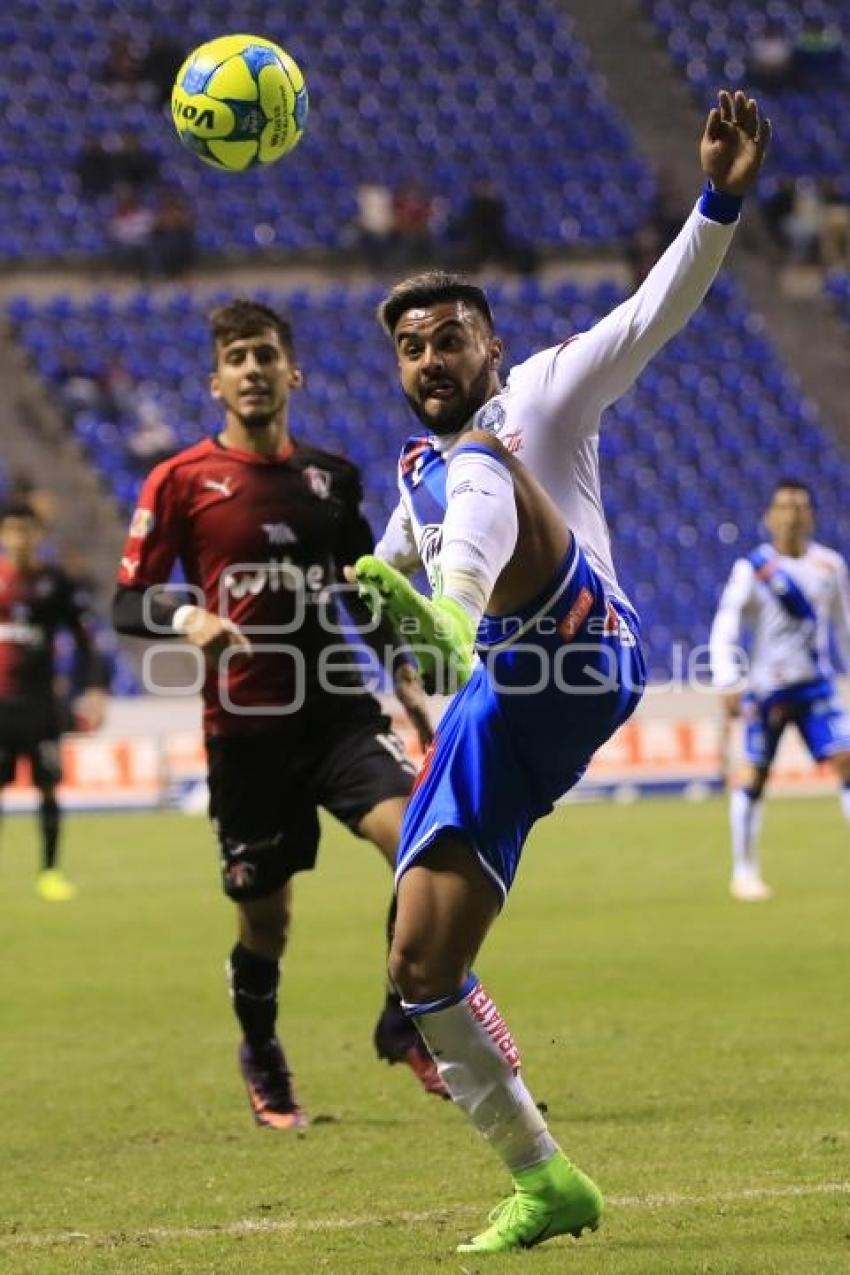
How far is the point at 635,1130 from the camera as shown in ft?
23.4

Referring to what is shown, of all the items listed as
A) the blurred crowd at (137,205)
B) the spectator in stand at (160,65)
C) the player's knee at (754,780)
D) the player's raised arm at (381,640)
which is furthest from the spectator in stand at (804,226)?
the player's raised arm at (381,640)

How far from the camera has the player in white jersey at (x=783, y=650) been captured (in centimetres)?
1480

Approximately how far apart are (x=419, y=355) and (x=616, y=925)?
8.41 metres

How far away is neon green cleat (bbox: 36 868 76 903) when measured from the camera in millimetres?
15617

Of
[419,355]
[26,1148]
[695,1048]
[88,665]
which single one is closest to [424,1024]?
[419,355]

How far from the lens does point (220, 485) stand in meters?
7.93

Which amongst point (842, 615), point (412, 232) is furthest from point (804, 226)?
point (842, 615)

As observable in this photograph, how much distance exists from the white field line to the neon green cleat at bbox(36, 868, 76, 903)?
32.2ft

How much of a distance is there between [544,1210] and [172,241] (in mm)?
27036

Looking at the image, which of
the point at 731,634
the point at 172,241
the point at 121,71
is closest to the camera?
the point at 731,634

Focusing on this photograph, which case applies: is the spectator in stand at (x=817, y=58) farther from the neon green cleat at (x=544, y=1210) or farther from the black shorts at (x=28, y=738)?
the neon green cleat at (x=544, y=1210)

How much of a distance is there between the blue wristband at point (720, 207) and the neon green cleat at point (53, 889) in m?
10.9

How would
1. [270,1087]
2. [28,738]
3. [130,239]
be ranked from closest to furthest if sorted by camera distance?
[270,1087] < [28,738] < [130,239]

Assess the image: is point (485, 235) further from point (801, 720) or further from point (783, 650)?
point (801, 720)
